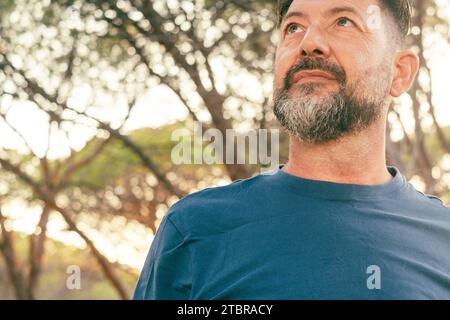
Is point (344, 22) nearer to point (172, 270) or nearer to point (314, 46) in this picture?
point (314, 46)

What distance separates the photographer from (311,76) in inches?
84.5

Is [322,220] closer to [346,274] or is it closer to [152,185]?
[346,274]

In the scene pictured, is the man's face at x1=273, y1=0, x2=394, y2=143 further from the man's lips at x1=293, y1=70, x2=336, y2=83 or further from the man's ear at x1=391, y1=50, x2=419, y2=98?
the man's ear at x1=391, y1=50, x2=419, y2=98

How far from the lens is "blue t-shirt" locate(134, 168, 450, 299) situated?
185cm

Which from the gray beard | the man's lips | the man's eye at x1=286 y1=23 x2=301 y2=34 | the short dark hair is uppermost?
the short dark hair

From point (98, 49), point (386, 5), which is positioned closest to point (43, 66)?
point (98, 49)

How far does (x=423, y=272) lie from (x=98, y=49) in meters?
5.57

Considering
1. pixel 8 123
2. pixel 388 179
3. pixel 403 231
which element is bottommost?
pixel 403 231

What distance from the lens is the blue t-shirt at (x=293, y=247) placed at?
1.85m

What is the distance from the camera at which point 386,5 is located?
232cm

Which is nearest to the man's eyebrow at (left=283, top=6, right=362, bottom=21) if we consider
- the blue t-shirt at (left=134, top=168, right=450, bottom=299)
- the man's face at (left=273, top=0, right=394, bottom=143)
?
the man's face at (left=273, top=0, right=394, bottom=143)

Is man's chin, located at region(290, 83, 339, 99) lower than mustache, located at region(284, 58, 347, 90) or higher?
lower
